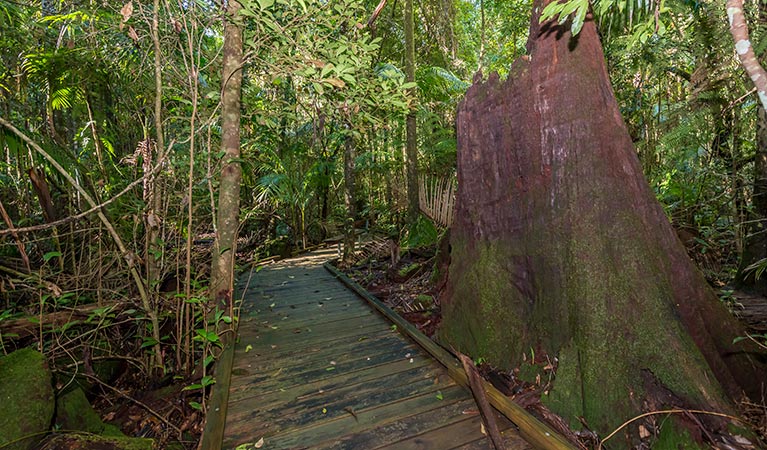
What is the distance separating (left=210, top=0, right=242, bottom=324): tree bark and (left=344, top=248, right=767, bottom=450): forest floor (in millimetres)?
2348

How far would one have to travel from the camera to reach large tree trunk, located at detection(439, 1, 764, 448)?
2.19m

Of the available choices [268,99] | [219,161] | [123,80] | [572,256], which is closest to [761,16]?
[572,256]

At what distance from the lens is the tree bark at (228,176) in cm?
365

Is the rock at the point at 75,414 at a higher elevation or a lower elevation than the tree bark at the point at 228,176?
lower

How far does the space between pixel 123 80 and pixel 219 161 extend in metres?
2.10

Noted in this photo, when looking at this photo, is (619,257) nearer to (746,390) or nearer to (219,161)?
(746,390)

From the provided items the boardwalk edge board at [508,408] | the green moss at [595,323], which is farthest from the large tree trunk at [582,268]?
the boardwalk edge board at [508,408]

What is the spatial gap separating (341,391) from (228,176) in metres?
2.54

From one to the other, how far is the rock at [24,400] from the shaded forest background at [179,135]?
1.29 feet

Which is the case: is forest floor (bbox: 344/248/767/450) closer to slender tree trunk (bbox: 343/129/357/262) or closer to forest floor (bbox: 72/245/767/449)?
forest floor (bbox: 72/245/767/449)

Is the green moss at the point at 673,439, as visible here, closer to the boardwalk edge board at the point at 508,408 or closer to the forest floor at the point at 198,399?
the forest floor at the point at 198,399

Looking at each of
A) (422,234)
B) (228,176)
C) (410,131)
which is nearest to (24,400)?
(228,176)

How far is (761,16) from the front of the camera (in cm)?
376

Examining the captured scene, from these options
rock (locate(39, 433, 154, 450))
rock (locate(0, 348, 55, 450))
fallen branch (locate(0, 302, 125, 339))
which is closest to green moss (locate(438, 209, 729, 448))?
rock (locate(39, 433, 154, 450))
